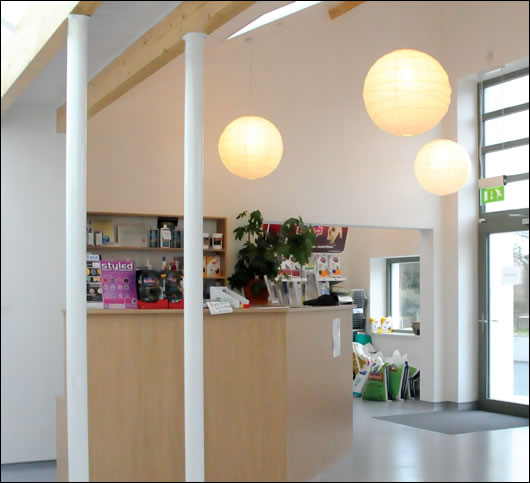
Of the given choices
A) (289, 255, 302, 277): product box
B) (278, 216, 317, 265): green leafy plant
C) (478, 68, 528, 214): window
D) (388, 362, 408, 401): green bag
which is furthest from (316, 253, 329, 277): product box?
(278, 216, 317, 265): green leafy plant

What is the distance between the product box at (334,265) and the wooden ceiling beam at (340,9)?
408 cm

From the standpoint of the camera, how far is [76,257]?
4250 millimetres

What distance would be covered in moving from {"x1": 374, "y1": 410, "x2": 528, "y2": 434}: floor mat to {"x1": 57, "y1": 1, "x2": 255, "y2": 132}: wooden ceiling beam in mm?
5424

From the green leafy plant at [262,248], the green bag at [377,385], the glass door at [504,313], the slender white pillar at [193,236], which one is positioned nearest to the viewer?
the slender white pillar at [193,236]

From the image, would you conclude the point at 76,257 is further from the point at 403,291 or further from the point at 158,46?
the point at 403,291

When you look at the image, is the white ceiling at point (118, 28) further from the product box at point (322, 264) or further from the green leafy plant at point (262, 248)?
the product box at point (322, 264)

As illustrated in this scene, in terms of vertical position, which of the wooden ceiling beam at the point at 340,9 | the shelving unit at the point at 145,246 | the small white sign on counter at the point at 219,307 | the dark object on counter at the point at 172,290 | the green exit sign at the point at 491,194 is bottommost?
the small white sign on counter at the point at 219,307

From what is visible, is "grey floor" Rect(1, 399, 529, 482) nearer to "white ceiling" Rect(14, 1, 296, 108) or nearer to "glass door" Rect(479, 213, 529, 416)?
"glass door" Rect(479, 213, 529, 416)

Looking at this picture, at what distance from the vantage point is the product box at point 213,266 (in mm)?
8664

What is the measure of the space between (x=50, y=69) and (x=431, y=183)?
15.3 feet

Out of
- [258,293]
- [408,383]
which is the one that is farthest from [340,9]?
[408,383]

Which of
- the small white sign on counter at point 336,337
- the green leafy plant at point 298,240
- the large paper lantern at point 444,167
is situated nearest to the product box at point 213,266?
the green leafy plant at point 298,240

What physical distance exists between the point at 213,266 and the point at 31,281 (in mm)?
2632

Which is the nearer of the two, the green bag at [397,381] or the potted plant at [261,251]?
the potted plant at [261,251]
